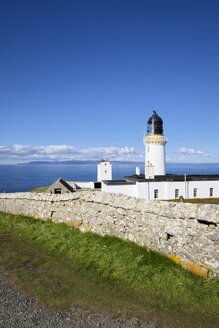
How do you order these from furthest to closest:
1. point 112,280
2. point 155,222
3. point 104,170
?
point 104,170
point 155,222
point 112,280

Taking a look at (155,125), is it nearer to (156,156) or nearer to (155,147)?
(155,147)

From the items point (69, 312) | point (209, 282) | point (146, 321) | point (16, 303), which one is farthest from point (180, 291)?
point (16, 303)

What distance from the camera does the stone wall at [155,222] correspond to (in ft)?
27.0

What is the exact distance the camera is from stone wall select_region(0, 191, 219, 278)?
8.22 m

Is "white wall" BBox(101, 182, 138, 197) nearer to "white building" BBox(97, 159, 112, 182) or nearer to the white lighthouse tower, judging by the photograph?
"white building" BBox(97, 159, 112, 182)

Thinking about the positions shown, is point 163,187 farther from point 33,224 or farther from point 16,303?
point 16,303

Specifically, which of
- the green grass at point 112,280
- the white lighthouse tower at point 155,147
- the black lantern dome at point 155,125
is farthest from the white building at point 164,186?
the green grass at point 112,280

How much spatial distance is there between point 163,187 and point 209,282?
42148 millimetres

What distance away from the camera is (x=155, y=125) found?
59156 mm

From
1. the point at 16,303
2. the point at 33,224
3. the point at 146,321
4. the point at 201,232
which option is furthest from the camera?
the point at 33,224

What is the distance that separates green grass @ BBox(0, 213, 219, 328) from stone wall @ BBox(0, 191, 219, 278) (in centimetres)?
39

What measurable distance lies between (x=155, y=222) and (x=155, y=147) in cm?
4929

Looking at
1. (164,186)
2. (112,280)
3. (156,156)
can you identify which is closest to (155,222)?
(112,280)

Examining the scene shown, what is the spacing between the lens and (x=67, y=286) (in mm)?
8125
